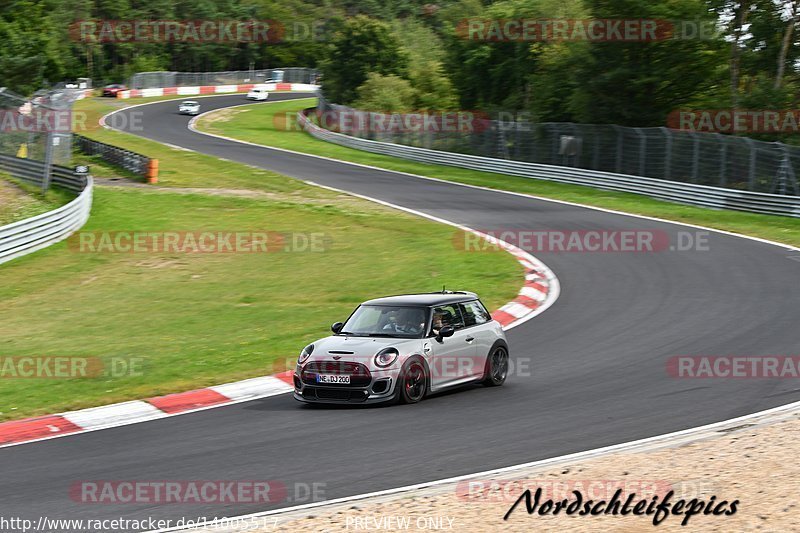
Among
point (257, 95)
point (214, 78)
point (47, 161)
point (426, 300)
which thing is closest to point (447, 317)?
point (426, 300)

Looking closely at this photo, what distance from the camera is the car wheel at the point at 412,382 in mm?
12055

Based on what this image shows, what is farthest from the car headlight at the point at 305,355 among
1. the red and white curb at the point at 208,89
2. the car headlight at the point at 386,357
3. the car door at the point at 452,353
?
the red and white curb at the point at 208,89

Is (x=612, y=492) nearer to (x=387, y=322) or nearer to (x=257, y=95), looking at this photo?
(x=387, y=322)

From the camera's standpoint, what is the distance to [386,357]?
39.4ft

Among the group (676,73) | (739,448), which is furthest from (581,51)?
(739,448)

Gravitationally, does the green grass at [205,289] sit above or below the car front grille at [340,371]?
below

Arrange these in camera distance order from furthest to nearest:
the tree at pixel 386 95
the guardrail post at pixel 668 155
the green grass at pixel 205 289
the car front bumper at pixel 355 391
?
the tree at pixel 386 95 → the guardrail post at pixel 668 155 → the green grass at pixel 205 289 → the car front bumper at pixel 355 391

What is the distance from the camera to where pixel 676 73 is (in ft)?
138

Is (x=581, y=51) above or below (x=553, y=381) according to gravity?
above

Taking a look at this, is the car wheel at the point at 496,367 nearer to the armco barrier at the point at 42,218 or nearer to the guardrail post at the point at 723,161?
the armco barrier at the point at 42,218

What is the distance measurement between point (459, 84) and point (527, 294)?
42335 mm

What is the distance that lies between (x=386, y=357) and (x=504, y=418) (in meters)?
1.65

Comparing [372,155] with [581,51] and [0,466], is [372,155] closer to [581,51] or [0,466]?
[581,51]

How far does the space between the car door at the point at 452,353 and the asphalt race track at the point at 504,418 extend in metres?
0.27
